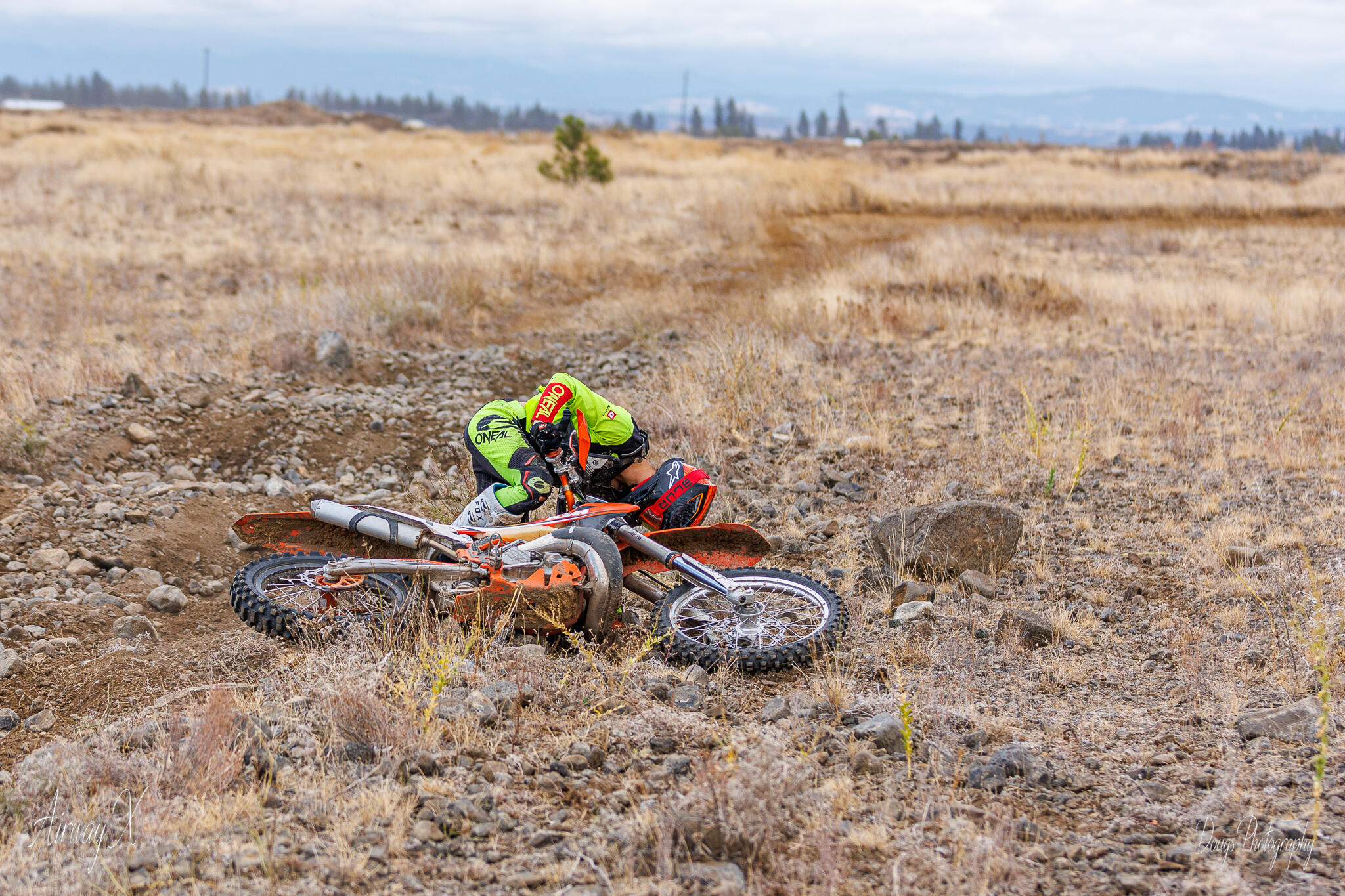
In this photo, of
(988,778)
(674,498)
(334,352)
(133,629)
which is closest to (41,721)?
(133,629)

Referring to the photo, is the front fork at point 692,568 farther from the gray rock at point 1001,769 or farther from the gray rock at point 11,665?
the gray rock at point 11,665

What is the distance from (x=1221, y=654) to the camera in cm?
448

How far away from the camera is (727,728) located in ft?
12.0

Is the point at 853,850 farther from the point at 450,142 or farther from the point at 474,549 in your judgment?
the point at 450,142

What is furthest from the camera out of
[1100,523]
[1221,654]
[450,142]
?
[450,142]

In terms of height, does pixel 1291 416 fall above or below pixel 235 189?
below

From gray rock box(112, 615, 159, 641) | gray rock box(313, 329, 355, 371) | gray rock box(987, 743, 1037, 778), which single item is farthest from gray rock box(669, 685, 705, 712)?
gray rock box(313, 329, 355, 371)

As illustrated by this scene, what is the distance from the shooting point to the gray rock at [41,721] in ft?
12.8

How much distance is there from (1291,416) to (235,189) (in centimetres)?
2289

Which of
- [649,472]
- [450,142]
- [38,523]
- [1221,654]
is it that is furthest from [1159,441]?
[450,142]

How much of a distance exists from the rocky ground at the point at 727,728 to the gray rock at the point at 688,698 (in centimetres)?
1

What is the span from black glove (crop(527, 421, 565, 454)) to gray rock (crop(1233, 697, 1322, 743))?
10.6ft

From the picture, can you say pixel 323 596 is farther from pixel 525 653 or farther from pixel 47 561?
pixel 47 561

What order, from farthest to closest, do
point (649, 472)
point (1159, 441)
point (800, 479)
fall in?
point (1159, 441)
point (800, 479)
point (649, 472)
